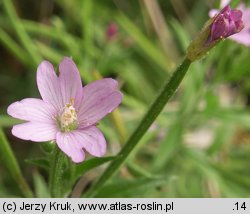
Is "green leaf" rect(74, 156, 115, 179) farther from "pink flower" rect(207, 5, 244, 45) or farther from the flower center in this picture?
"pink flower" rect(207, 5, 244, 45)

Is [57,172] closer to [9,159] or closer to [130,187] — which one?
[9,159]

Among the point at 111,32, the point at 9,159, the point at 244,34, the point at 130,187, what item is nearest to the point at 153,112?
the point at 130,187

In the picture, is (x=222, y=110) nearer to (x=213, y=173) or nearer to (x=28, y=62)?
(x=213, y=173)

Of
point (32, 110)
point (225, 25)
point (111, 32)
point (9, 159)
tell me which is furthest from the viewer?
point (111, 32)

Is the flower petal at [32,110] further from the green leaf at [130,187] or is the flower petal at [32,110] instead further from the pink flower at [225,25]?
the pink flower at [225,25]

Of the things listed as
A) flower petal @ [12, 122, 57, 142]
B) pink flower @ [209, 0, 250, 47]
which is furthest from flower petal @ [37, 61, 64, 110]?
pink flower @ [209, 0, 250, 47]
